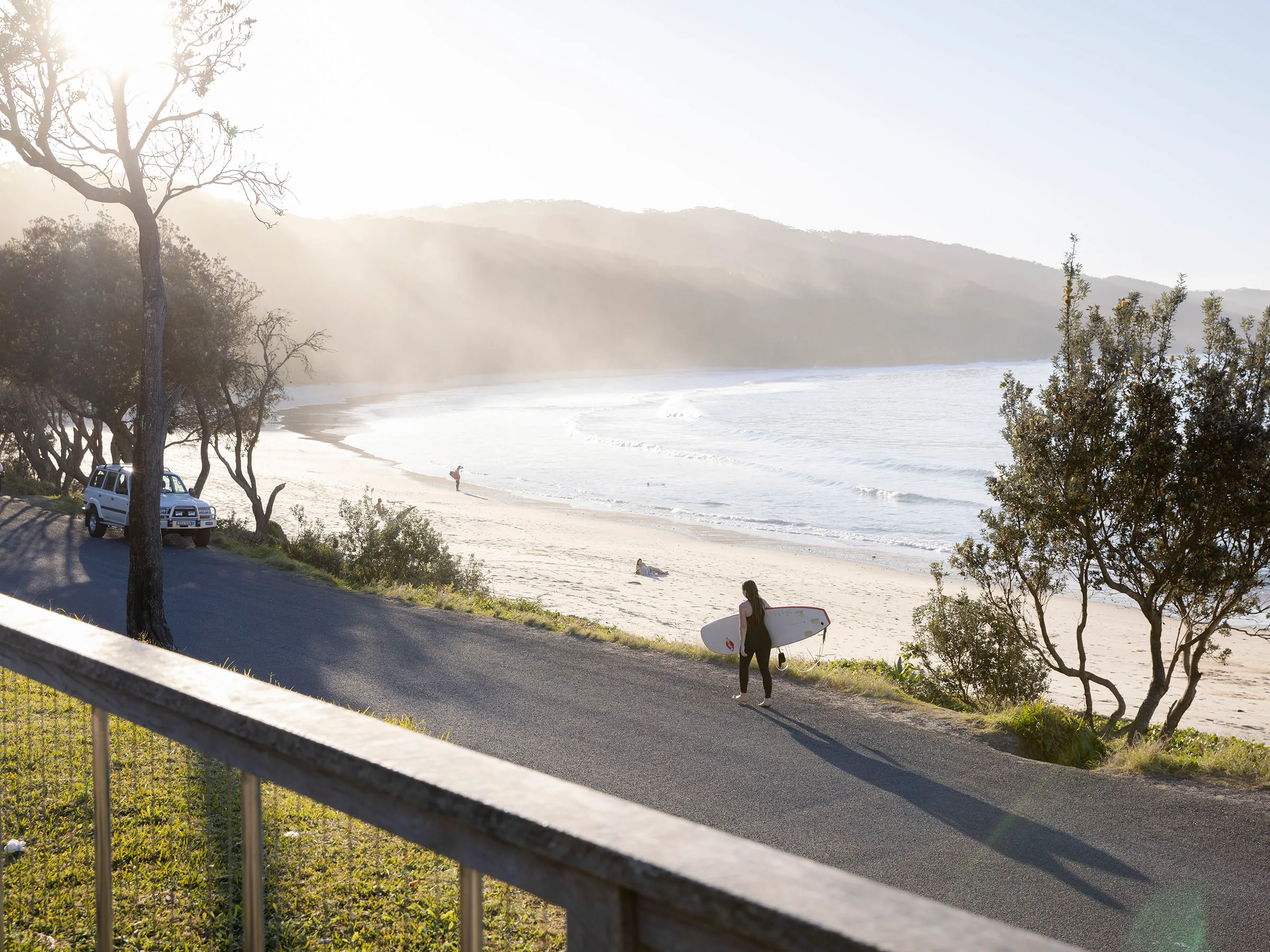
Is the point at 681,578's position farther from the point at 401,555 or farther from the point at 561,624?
the point at 561,624

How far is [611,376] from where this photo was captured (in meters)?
159

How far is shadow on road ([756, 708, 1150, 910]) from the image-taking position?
7.40 meters

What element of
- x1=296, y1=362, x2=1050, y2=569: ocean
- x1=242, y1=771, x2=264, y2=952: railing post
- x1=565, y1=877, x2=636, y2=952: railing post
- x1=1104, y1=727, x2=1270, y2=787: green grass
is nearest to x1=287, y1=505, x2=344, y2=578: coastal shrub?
x1=1104, y1=727, x2=1270, y2=787: green grass

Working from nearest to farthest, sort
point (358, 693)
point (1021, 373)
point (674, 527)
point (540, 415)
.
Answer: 1. point (358, 693)
2. point (674, 527)
3. point (540, 415)
4. point (1021, 373)

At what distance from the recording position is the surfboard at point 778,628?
13.6 meters

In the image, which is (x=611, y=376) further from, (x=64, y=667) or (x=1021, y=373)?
(x=64, y=667)

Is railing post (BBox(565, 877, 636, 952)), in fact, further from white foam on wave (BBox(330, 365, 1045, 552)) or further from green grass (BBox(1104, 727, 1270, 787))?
white foam on wave (BBox(330, 365, 1045, 552))

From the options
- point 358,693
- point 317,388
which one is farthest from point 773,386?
point 358,693

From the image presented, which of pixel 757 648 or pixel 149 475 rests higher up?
pixel 149 475

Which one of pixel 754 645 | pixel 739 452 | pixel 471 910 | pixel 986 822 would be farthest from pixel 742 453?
pixel 471 910

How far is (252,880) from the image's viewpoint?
2068 mm

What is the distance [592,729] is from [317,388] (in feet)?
356

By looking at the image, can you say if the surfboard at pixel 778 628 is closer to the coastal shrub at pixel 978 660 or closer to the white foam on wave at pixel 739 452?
the coastal shrub at pixel 978 660

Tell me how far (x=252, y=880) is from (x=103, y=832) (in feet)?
2.35
